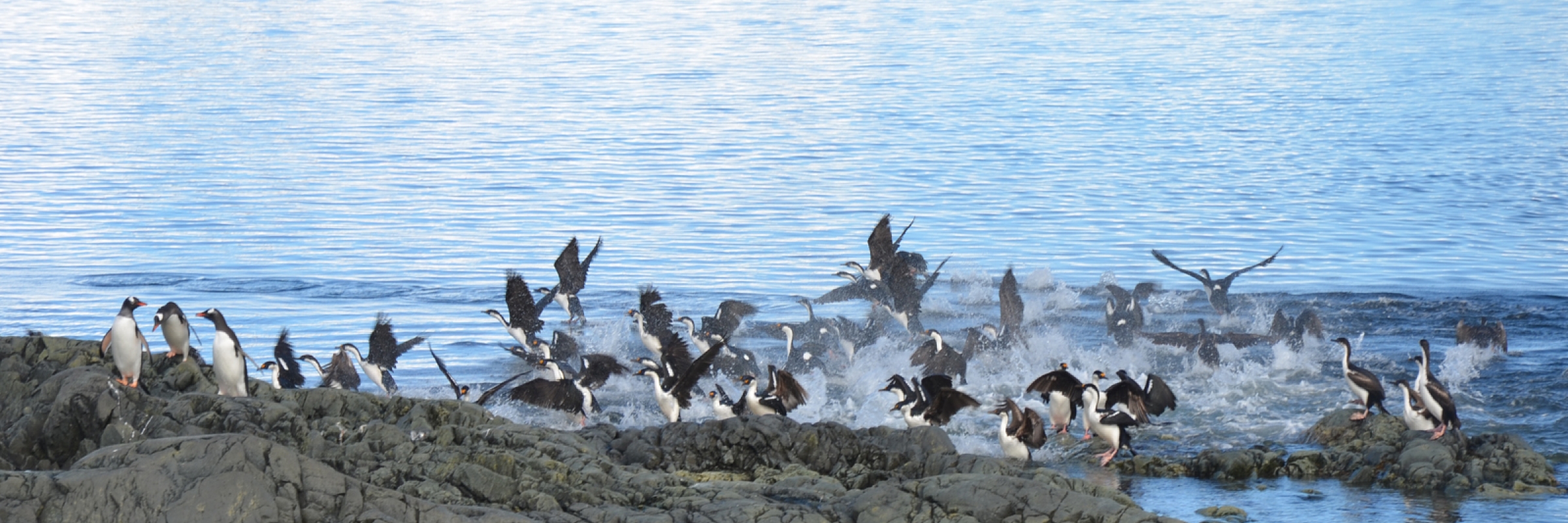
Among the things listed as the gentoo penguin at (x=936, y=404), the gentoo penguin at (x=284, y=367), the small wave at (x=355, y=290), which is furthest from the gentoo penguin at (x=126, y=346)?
the small wave at (x=355, y=290)

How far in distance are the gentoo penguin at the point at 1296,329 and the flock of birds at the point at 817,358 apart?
18 mm

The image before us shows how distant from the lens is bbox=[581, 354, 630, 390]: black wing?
16375 millimetres

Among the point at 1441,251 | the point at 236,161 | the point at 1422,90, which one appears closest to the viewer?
the point at 1441,251

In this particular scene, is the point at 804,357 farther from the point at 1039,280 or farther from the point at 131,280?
the point at 131,280

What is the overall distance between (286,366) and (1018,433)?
21.7 ft

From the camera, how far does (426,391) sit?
1733cm

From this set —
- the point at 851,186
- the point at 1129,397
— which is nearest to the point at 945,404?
the point at 1129,397

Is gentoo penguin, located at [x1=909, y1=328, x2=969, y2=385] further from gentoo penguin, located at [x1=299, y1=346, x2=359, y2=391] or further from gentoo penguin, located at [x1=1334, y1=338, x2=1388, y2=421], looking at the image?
gentoo penguin, located at [x1=299, y1=346, x2=359, y2=391]

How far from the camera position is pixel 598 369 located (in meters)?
16.5

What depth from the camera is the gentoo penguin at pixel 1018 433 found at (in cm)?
1416

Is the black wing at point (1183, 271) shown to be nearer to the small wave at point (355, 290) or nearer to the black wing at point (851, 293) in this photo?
the black wing at point (851, 293)

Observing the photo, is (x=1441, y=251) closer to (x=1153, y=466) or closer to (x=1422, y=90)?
(x=1153, y=466)

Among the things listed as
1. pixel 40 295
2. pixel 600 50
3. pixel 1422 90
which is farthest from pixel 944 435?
Answer: pixel 600 50

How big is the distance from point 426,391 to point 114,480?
803cm
